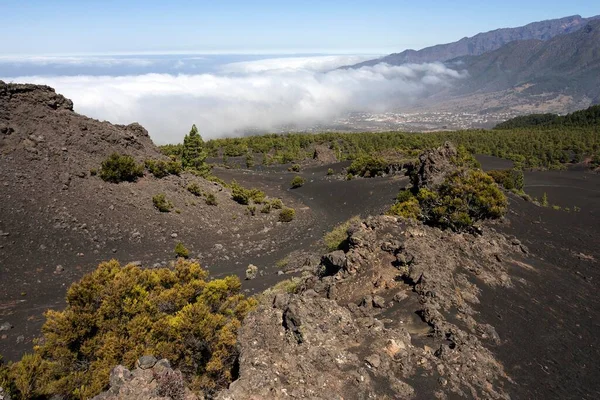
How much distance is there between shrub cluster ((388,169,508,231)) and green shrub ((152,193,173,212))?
14667 mm

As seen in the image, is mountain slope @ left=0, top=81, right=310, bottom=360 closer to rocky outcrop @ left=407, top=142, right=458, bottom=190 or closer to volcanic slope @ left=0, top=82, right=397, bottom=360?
volcanic slope @ left=0, top=82, right=397, bottom=360

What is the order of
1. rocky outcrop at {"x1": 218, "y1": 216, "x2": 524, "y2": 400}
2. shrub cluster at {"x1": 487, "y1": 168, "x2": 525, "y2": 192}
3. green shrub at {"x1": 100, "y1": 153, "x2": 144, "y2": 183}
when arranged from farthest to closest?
shrub cluster at {"x1": 487, "y1": 168, "x2": 525, "y2": 192} < green shrub at {"x1": 100, "y1": 153, "x2": 144, "y2": 183} < rocky outcrop at {"x1": 218, "y1": 216, "x2": 524, "y2": 400}

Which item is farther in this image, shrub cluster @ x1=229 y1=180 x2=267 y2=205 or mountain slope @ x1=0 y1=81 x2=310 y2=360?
shrub cluster @ x1=229 y1=180 x2=267 y2=205

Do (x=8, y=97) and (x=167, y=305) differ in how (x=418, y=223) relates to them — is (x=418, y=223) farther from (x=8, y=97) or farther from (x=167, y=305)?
(x=8, y=97)

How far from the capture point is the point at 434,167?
26.8m

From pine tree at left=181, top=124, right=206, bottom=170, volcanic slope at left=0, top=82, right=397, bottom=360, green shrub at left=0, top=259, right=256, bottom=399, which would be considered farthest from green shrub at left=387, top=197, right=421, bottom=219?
pine tree at left=181, top=124, right=206, bottom=170

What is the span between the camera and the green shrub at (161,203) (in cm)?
2669

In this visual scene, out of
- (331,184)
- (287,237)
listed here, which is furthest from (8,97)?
(331,184)

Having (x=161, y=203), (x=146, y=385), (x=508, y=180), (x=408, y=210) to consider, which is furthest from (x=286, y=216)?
(x=146, y=385)

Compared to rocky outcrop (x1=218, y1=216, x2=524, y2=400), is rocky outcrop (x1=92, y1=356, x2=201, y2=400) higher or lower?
rocky outcrop (x1=92, y1=356, x2=201, y2=400)

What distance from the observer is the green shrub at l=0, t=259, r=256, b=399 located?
8.98 metres

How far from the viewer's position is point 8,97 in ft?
87.1

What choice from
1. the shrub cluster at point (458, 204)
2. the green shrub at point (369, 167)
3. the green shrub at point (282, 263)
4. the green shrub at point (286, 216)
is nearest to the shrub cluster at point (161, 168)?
the green shrub at point (286, 216)

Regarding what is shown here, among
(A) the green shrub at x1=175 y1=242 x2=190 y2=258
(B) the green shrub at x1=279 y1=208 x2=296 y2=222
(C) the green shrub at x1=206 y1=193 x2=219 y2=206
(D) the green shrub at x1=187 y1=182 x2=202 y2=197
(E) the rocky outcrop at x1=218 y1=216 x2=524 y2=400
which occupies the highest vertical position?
(E) the rocky outcrop at x1=218 y1=216 x2=524 y2=400
